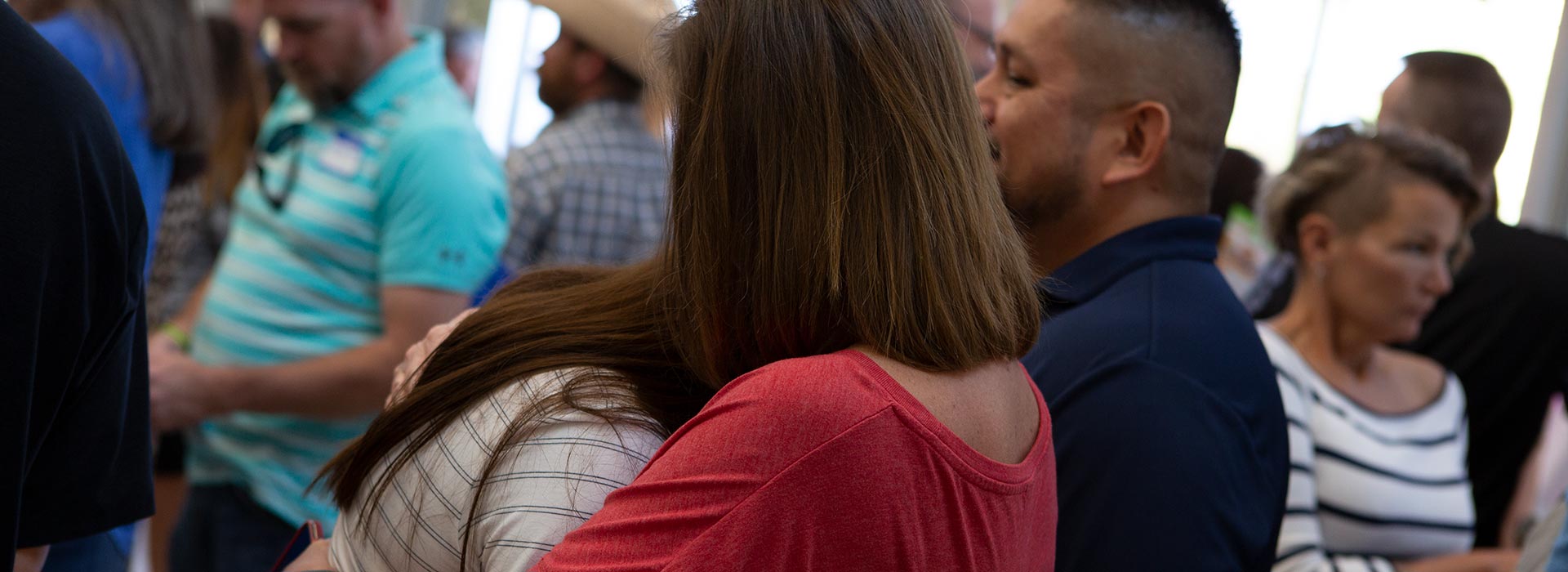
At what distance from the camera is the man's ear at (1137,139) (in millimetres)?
1555

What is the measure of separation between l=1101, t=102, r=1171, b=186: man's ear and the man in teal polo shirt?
4.03ft

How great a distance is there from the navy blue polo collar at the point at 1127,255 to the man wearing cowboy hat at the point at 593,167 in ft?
4.57

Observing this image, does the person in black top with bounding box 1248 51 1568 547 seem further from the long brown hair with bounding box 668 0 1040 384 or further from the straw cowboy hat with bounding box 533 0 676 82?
the long brown hair with bounding box 668 0 1040 384

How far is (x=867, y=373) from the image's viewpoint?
89cm

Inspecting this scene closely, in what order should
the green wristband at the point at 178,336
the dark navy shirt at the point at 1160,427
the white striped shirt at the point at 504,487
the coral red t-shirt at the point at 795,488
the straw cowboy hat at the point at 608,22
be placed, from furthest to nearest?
the straw cowboy hat at the point at 608,22, the green wristband at the point at 178,336, the dark navy shirt at the point at 1160,427, the white striped shirt at the point at 504,487, the coral red t-shirt at the point at 795,488

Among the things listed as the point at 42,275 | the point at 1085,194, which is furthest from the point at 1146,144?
the point at 42,275

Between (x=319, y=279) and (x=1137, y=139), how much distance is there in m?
1.52

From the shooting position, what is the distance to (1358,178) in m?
2.33

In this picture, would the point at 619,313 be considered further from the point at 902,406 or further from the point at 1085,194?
the point at 1085,194

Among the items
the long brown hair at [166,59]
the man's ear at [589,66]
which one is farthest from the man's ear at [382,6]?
the man's ear at [589,66]

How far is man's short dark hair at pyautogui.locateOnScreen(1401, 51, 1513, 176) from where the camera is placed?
293cm

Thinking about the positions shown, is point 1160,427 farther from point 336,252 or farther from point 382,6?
point 382,6

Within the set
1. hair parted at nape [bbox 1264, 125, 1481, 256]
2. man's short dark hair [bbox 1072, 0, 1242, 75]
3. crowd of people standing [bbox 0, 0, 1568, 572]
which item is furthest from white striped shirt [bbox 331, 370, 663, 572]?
hair parted at nape [bbox 1264, 125, 1481, 256]

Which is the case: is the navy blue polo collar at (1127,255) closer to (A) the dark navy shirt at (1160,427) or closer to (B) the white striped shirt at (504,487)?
(A) the dark navy shirt at (1160,427)
